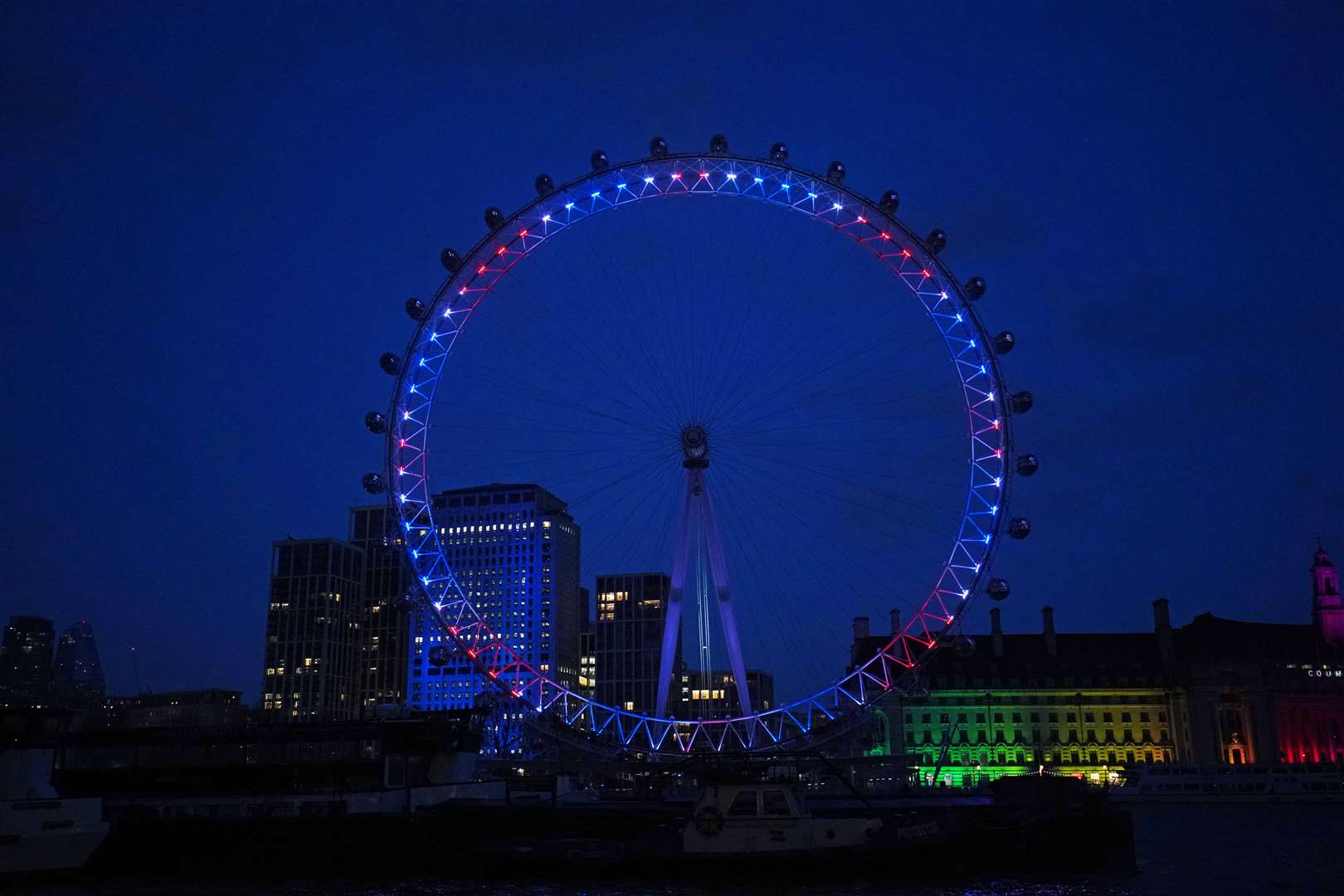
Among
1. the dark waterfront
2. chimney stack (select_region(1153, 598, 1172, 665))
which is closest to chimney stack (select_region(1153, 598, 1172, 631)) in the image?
chimney stack (select_region(1153, 598, 1172, 665))

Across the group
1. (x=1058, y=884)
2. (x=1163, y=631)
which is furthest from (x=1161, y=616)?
(x=1058, y=884)

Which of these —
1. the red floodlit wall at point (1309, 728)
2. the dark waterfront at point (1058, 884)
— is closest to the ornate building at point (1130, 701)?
the red floodlit wall at point (1309, 728)

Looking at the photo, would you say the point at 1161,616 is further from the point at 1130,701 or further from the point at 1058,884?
the point at 1058,884

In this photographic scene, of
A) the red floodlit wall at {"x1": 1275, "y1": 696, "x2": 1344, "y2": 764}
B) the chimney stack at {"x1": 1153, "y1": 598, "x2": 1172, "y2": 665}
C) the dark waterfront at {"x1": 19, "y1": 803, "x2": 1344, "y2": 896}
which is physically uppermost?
the chimney stack at {"x1": 1153, "y1": 598, "x2": 1172, "y2": 665}

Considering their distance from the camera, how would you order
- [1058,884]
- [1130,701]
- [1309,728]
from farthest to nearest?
[1130,701] < [1309,728] < [1058,884]

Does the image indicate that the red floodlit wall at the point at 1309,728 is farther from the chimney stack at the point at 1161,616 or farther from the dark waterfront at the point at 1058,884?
the dark waterfront at the point at 1058,884

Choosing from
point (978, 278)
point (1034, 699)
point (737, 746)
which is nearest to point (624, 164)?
point (978, 278)

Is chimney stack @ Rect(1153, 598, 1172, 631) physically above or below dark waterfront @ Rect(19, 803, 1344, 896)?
above

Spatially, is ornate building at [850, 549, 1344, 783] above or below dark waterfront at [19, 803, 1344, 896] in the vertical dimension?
above

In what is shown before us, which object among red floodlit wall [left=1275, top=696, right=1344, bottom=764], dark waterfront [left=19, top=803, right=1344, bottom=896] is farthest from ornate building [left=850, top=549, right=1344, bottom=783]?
dark waterfront [left=19, top=803, right=1344, bottom=896]

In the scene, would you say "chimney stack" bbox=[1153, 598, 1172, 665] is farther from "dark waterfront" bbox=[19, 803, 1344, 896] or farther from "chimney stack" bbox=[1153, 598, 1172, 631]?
"dark waterfront" bbox=[19, 803, 1344, 896]

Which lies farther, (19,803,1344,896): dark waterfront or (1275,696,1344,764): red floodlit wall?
(1275,696,1344,764): red floodlit wall

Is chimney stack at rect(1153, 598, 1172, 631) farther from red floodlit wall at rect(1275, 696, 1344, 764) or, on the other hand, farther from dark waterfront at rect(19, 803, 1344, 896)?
dark waterfront at rect(19, 803, 1344, 896)

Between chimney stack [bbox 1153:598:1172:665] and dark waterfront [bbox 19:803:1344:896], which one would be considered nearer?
dark waterfront [bbox 19:803:1344:896]
